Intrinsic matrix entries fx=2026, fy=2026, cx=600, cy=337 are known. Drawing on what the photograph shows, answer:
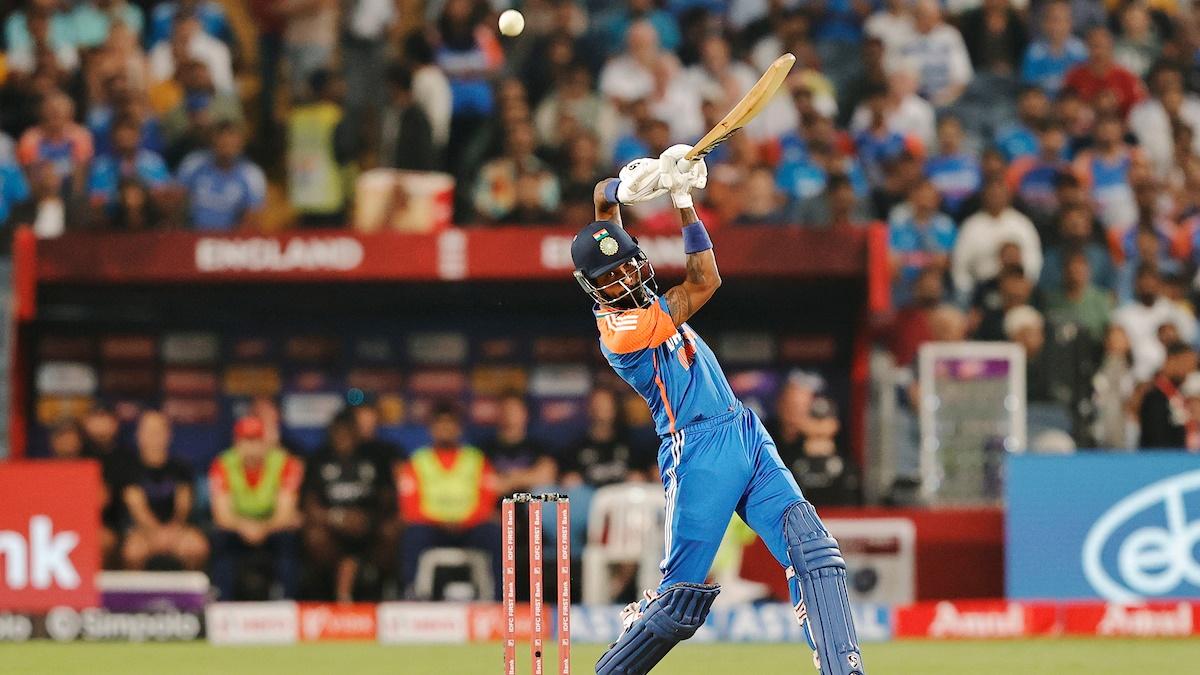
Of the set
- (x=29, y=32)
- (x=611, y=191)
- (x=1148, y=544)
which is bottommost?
(x=1148, y=544)

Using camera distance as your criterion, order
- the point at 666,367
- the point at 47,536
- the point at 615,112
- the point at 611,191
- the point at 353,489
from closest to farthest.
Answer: the point at 666,367 → the point at 611,191 → the point at 47,536 → the point at 353,489 → the point at 615,112

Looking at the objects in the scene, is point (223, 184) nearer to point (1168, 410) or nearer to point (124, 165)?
point (124, 165)

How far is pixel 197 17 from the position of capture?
16.8 meters

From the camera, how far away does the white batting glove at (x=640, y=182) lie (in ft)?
24.9

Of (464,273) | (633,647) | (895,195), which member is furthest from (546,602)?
(633,647)

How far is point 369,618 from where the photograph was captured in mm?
12711

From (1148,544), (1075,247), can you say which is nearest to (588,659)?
(1148,544)

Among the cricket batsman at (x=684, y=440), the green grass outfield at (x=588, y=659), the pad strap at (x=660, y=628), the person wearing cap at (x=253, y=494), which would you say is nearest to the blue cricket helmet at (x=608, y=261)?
the cricket batsman at (x=684, y=440)

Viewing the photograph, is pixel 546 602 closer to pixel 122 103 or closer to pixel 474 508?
pixel 474 508

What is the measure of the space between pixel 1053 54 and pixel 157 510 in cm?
846

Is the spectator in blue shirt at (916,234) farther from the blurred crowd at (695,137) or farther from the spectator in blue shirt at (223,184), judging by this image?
the spectator in blue shirt at (223,184)

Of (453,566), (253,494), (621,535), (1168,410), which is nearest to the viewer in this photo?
(621,535)

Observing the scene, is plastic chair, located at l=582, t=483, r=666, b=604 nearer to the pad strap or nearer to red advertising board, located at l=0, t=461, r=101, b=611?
red advertising board, located at l=0, t=461, r=101, b=611

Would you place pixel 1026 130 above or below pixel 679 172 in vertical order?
above
